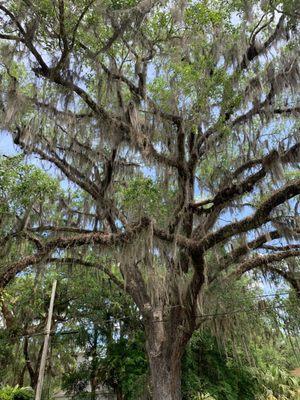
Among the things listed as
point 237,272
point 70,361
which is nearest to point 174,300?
point 237,272

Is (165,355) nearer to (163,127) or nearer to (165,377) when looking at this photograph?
(165,377)

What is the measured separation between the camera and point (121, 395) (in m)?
11.0

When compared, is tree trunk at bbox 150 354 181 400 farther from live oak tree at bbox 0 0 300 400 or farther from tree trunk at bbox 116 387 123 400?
tree trunk at bbox 116 387 123 400

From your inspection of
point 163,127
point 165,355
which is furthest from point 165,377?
point 163,127

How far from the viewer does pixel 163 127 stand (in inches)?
278

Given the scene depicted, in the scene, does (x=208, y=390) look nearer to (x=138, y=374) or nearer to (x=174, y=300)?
(x=138, y=374)

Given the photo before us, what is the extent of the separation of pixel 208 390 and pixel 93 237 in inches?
224

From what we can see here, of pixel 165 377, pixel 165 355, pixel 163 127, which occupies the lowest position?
pixel 165 377

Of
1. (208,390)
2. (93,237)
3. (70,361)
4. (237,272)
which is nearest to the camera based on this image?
(93,237)

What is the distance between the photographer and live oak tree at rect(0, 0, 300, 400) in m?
5.98

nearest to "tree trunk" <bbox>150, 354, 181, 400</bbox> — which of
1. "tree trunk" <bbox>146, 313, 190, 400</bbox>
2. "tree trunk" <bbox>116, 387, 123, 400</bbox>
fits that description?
"tree trunk" <bbox>146, 313, 190, 400</bbox>

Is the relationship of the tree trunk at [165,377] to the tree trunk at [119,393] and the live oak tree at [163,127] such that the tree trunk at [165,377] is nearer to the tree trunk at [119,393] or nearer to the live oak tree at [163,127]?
the live oak tree at [163,127]

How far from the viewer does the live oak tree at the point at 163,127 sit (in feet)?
19.6

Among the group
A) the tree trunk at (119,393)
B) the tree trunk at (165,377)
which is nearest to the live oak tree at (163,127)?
the tree trunk at (165,377)
